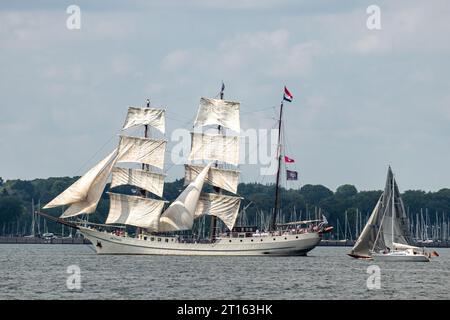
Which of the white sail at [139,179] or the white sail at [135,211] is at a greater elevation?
the white sail at [139,179]

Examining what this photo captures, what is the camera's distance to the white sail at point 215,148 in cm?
13775

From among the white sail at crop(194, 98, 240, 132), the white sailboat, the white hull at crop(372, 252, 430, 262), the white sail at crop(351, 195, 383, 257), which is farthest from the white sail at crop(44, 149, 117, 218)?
the white hull at crop(372, 252, 430, 262)

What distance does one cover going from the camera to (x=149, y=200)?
134250 millimetres

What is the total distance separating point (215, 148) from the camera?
138 meters

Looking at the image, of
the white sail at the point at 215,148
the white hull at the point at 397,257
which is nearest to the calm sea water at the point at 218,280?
the white hull at the point at 397,257

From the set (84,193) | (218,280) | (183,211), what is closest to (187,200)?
(183,211)

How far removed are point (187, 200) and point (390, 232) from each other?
958 inches

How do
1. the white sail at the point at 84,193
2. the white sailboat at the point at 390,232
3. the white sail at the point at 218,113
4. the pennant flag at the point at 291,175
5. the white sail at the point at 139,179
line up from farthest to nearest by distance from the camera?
the white sail at the point at 218,113 → the white sail at the point at 139,179 → the pennant flag at the point at 291,175 → the white sail at the point at 84,193 → the white sailboat at the point at 390,232

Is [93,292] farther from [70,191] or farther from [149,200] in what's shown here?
[149,200]

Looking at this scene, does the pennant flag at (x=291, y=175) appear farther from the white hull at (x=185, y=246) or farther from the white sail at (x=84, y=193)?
the white sail at (x=84, y=193)

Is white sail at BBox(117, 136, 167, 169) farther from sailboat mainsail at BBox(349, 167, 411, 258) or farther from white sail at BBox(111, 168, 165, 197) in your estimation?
sailboat mainsail at BBox(349, 167, 411, 258)

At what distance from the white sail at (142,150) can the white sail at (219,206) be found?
6.69 metres
